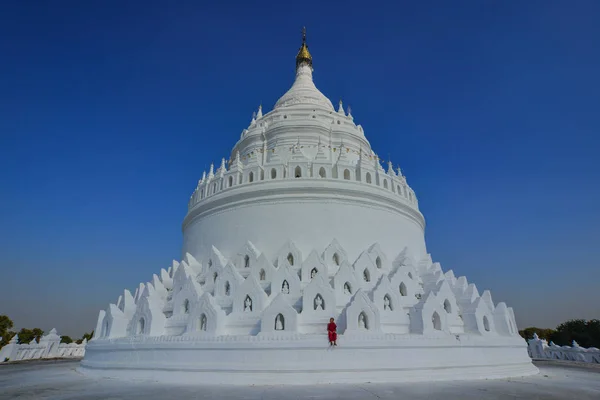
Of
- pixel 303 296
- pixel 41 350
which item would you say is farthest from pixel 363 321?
pixel 41 350

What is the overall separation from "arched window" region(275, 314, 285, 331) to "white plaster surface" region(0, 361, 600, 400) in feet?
7.75

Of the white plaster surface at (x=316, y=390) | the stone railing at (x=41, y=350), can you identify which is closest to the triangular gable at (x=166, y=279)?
the white plaster surface at (x=316, y=390)

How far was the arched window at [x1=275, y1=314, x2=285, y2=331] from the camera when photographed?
13.7 metres

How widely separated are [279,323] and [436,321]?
5970 mm

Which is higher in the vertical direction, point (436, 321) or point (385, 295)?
point (385, 295)

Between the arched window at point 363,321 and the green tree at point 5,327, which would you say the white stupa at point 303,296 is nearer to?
the arched window at point 363,321

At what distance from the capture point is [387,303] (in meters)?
14.8

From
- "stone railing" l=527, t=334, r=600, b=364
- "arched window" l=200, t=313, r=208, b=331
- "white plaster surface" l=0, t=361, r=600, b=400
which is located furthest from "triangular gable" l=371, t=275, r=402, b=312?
"stone railing" l=527, t=334, r=600, b=364

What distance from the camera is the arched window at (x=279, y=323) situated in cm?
1369

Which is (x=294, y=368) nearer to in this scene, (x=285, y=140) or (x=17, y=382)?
(x=17, y=382)

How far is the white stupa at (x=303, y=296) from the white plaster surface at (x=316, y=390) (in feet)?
2.94

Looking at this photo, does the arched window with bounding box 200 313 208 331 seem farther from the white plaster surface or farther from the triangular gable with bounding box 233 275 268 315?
the white plaster surface

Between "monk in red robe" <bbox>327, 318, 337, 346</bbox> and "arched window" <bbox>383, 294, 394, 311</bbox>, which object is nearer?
"monk in red robe" <bbox>327, 318, 337, 346</bbox>

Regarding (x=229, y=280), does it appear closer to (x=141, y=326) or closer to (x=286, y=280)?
(x=286, y=280)
